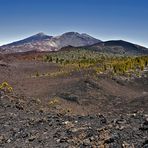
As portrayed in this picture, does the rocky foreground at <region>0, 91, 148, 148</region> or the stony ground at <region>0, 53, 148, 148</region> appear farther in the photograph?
the stony ground at <region>0, 53, 148, 148</region>

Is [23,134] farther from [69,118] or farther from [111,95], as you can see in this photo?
[111,95]

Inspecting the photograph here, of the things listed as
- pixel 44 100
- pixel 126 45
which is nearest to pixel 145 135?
pixel 44 100

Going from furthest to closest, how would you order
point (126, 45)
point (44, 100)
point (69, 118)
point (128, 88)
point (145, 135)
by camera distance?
point (126, 45) < point (128, 88) < point (44, 100) < point (69, 118) < point (145, 135)

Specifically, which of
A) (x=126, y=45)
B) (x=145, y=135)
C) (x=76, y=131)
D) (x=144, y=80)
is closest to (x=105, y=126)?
(x=76, y=131)

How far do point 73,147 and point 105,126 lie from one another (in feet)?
4.86

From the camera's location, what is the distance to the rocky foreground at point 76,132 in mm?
10102

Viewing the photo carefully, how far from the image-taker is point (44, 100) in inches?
946

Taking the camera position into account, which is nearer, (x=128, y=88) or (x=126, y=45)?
(x=128, y=88)

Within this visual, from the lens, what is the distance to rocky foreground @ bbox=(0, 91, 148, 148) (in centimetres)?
1010

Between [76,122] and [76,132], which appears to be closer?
[76,132]

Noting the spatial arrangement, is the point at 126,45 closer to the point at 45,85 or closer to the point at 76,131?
the point at 45,85

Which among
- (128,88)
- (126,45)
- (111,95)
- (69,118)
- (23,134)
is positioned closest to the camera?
(23,134)

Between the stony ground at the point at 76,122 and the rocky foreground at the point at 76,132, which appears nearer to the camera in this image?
the rocky foreground at the point at 76,132

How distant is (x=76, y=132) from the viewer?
1145 cm
